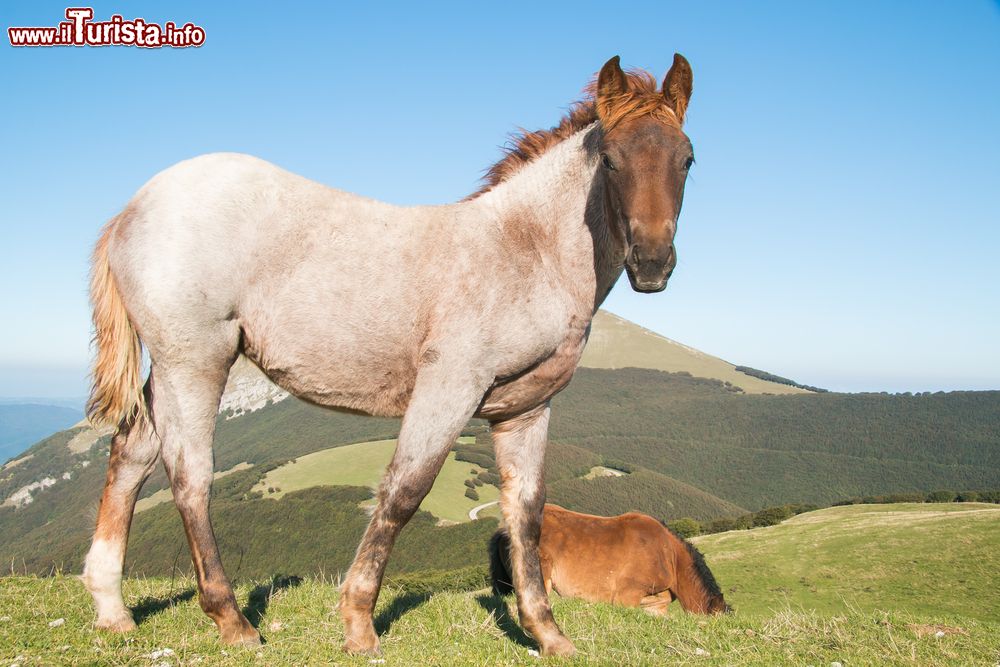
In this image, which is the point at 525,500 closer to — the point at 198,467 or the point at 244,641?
the point at 244,641

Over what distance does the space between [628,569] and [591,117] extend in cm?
755

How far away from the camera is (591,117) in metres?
5.46

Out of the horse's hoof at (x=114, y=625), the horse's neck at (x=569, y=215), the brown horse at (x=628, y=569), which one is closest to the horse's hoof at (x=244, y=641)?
the horse's hoof at (x=114, y=625)

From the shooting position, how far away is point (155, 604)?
19.7ft

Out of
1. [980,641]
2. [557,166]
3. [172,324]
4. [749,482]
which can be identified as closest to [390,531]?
[172,324]

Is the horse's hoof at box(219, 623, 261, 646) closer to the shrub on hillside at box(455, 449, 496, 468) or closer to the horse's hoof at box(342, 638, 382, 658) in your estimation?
the horse's hoof at box(342, 638, 382, 658)

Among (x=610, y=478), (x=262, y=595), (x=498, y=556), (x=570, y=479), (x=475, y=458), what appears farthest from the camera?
(x=610, y=478)

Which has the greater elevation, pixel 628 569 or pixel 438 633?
pixel 438 633

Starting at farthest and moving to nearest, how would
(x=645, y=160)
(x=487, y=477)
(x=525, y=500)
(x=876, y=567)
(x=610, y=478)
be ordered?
(x=610, y=478), (x=487, y=477), (x=876, y=567), (x=525, y=500), (x=645, y=160)

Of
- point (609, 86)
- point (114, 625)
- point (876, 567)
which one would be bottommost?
point (876, 567)

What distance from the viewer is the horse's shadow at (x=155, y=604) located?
555cm

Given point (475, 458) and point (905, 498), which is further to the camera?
point (475, 458)

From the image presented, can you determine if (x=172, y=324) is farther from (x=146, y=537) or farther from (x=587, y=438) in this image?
(x=587, y=438)

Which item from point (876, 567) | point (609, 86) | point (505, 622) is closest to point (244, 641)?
Answer: point (505, 622)
